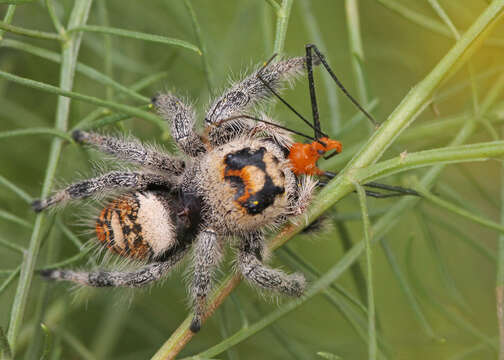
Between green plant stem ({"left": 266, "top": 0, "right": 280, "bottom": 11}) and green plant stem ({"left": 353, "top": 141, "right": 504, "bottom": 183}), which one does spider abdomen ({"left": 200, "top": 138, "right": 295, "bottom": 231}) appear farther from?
green plant stem ({"left": 266, "top": 0, "right": 280, "bottom": 11})

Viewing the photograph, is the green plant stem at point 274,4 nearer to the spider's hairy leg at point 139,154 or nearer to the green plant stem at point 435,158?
the green plant stem at point 435,158

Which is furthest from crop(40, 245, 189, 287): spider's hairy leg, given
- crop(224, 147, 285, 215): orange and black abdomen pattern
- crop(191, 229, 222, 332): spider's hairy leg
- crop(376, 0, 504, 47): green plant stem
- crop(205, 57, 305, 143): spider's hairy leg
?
crop(376, 0, 504, 47): green plant stem

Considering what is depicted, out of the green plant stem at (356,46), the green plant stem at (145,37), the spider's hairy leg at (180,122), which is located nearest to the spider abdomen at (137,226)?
the spider's hairy leg at (180,122)

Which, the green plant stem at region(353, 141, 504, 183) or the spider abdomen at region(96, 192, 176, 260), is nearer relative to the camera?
the green plant stem at region(353, 141, 504, 183)

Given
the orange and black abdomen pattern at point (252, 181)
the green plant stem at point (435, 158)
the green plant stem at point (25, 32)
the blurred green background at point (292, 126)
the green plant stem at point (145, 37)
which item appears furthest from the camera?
the blurred green background at point (292, 126)

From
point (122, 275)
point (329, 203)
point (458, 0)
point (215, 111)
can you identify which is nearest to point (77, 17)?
point (215, 111)

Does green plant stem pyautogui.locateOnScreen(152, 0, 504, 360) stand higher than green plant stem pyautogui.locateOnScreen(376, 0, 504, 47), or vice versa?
green plant stem pyautogui.locateOnScreen(376, 0, 504, 47)

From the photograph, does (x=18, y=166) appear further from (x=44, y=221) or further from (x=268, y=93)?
(x=268, y=93)
